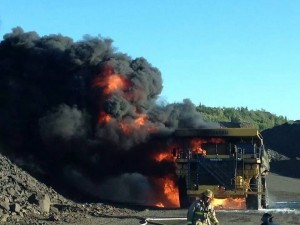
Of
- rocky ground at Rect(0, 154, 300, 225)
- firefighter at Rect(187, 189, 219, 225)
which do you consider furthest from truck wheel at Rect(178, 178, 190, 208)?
firefighter at Rect(187, 189, 219, 225)

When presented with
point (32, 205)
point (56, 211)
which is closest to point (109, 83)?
point (56, 211)

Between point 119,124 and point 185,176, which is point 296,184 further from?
point 185,176

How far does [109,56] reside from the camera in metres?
35.3

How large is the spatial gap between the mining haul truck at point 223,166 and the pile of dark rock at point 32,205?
9.57ft

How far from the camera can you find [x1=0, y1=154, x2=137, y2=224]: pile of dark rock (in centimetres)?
2084

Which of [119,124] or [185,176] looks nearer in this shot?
[185,176]

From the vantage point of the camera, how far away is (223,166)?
26172 millimetres

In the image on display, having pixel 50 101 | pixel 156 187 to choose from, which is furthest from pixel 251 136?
pixel 50 101

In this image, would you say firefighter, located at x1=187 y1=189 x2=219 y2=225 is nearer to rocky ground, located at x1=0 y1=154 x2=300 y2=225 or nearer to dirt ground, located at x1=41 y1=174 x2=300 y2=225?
dirt ground, located at x1=41 y1=174 x2=300 y2=225

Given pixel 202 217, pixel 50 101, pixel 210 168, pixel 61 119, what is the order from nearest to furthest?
pixel 202 217 → pixel 210 168 → pixel 61 119 → pixel 50 101

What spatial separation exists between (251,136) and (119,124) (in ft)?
26.0

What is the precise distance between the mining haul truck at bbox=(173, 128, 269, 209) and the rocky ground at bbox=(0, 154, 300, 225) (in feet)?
4.15

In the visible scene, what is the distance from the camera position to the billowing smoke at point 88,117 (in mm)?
31938

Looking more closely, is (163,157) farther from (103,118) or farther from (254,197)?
(254,197)
